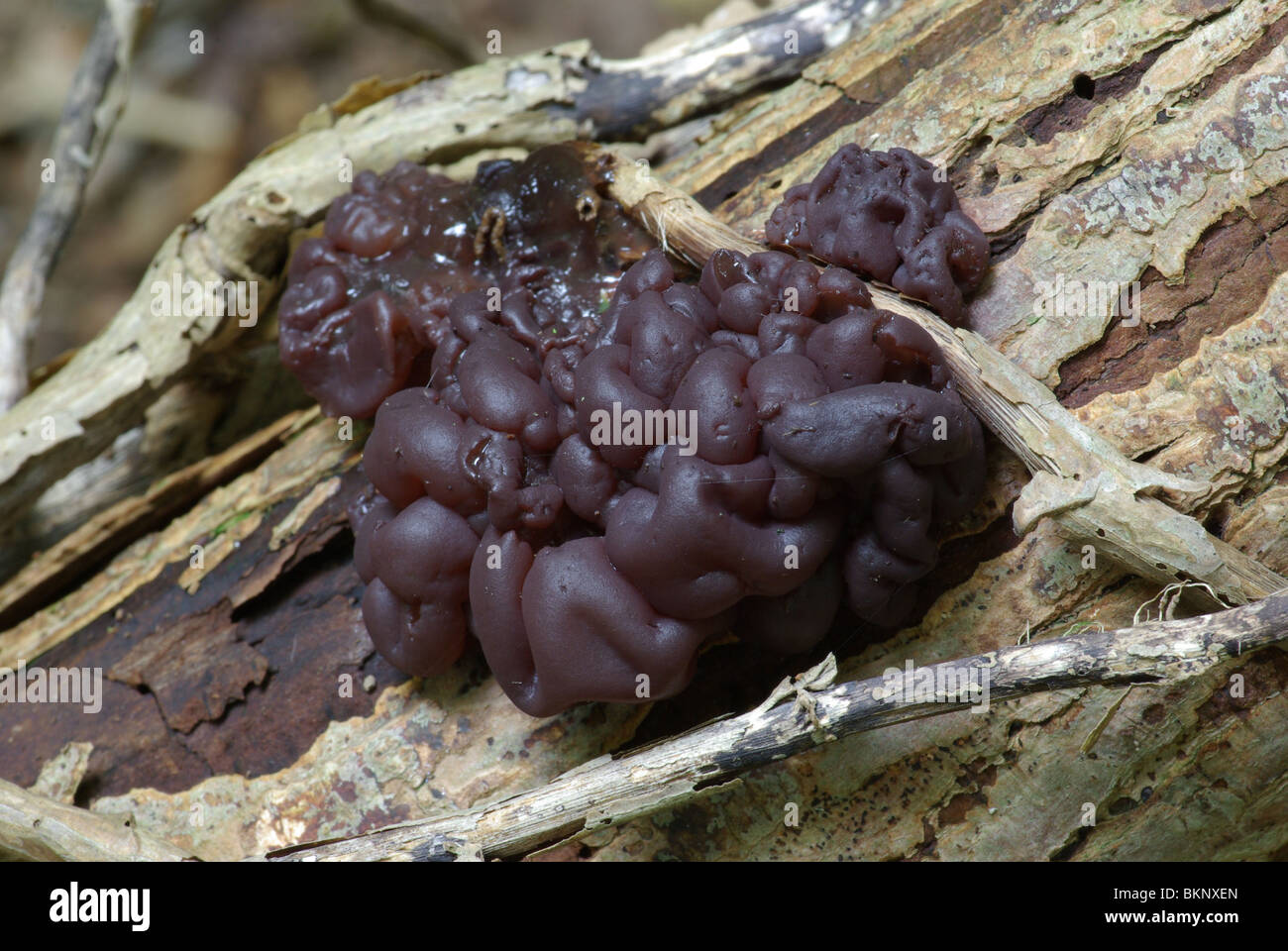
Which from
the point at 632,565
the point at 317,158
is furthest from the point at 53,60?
the point at 632,565

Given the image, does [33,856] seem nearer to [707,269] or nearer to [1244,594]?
[707,269]

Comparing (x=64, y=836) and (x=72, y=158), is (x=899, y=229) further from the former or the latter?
(x=72, y=158)

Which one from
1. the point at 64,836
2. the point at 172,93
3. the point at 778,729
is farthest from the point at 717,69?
the point at 172,93

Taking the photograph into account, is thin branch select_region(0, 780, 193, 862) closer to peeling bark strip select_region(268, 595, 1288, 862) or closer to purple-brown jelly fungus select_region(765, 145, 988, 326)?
peeling bark strip select_region(268, 595, 1288, 862)

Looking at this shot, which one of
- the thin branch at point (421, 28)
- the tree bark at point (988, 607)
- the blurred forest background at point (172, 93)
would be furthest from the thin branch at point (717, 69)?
the blurred forest background at point (172, 93)

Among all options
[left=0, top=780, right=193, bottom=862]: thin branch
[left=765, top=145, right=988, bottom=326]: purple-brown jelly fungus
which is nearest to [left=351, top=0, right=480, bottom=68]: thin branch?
[left=765, top=145, right=988, bottom=326]: purple-brown jelly fungus

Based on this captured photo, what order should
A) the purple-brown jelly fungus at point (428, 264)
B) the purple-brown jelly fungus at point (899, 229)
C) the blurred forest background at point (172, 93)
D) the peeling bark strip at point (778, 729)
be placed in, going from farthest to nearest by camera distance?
the blurred forest background at point (172, 93)
the purple-brown jelly fungus at point (428, 264)
the purple-brown jelly fungus at point (899, 229)
the peeling bark strip at point (778, 729)

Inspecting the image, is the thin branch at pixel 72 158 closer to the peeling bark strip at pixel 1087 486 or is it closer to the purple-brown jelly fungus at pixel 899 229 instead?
the purple-brown jelly fungus at pixel 899 229
